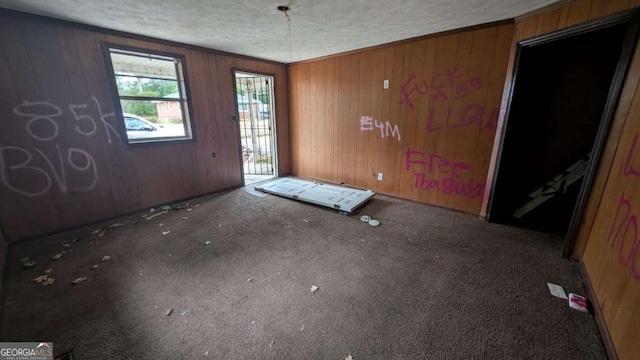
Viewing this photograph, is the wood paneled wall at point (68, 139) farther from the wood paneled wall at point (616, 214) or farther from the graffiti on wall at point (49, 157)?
the wood paneled wall at point (616, 214)

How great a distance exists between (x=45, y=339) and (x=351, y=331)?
1.85 m

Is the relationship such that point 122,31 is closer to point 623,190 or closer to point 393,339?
point 393,339

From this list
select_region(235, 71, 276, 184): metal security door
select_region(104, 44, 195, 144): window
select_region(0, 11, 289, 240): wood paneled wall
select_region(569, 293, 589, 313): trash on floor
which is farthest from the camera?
select_region(235, 71, 276, 184): metal security door

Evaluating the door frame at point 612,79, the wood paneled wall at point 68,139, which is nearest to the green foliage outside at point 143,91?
the wood paneled wall at point 68,139

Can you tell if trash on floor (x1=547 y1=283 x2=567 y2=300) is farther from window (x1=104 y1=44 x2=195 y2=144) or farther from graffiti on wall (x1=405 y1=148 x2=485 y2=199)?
window (x1=104 y1=44 x2=195 y2=144)

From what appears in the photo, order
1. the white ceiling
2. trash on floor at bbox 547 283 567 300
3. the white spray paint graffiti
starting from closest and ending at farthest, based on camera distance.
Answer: trash on floor at bbox 547 283 567 300, the white ceiling, the white spray paint graffiti

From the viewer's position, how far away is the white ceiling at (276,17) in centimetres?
210

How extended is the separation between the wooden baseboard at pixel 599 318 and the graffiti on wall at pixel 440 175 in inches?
50.0

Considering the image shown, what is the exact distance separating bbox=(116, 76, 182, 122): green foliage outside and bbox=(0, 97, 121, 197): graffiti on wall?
0.97 ft

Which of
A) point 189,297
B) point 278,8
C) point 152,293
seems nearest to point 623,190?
point 278,8

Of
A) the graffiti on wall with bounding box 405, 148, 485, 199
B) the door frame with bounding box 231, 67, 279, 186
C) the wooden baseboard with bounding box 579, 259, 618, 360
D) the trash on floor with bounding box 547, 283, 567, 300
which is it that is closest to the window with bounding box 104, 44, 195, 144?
the door frame with bounding box 231, 67, 279, 186

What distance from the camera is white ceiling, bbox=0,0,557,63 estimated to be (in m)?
2.10

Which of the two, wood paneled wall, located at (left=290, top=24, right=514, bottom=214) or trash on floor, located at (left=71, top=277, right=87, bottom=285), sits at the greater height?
wood paneled wall, located at (left=290, top=24, right=514, bottom=214)

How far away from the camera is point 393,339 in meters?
1.44
